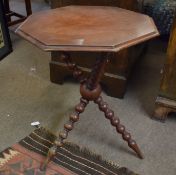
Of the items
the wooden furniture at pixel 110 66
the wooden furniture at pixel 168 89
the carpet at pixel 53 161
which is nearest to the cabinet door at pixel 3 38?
the wooden furniture at pixel 110 66

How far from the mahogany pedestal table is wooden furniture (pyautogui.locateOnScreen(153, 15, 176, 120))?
0.36 m

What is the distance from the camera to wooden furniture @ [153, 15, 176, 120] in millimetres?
1445

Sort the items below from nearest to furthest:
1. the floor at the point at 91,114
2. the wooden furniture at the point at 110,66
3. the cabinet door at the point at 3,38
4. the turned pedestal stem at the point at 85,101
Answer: the turned pedestal stem at the point at 85,101 < the floor at the point at 91,114 < the wooden furniture at the point at 110,66 < the cabinet door at the point at 3,38

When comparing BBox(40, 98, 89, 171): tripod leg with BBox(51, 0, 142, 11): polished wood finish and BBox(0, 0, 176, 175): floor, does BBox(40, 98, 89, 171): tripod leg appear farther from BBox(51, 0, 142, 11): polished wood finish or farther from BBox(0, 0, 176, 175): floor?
BBox(51, 0, 142, 11): polished wood finish

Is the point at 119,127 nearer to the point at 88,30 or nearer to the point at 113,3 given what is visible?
the point at 88,30

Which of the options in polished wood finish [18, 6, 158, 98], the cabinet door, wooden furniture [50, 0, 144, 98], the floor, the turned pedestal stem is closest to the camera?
polished wood finish [18, 6, 158, 98]

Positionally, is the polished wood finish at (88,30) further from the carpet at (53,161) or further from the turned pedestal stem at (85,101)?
the carpet at (53,161)

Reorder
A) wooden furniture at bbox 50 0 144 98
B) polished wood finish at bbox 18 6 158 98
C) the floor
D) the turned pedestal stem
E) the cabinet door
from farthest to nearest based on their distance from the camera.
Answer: the cabinet door → wooden furniture at bbox 50 0 144 98 → the floor → the turned pedestal stem → polished wood finish at bbox 18 6 158 98

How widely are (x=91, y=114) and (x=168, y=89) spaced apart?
1.53 feet

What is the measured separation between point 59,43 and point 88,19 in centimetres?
25

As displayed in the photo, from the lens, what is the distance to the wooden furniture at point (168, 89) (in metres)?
1.45

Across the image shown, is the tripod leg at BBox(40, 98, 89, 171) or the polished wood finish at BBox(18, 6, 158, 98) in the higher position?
the polished wood finish at BBox(18, 6, 158, 98)

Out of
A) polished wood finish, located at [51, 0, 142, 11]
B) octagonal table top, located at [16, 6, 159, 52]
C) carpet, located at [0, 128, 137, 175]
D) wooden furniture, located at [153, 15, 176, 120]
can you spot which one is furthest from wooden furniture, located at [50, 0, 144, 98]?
carpet, located at [0, 128, 137, 175]

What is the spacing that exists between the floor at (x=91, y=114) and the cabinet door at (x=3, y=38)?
56 millimetres
